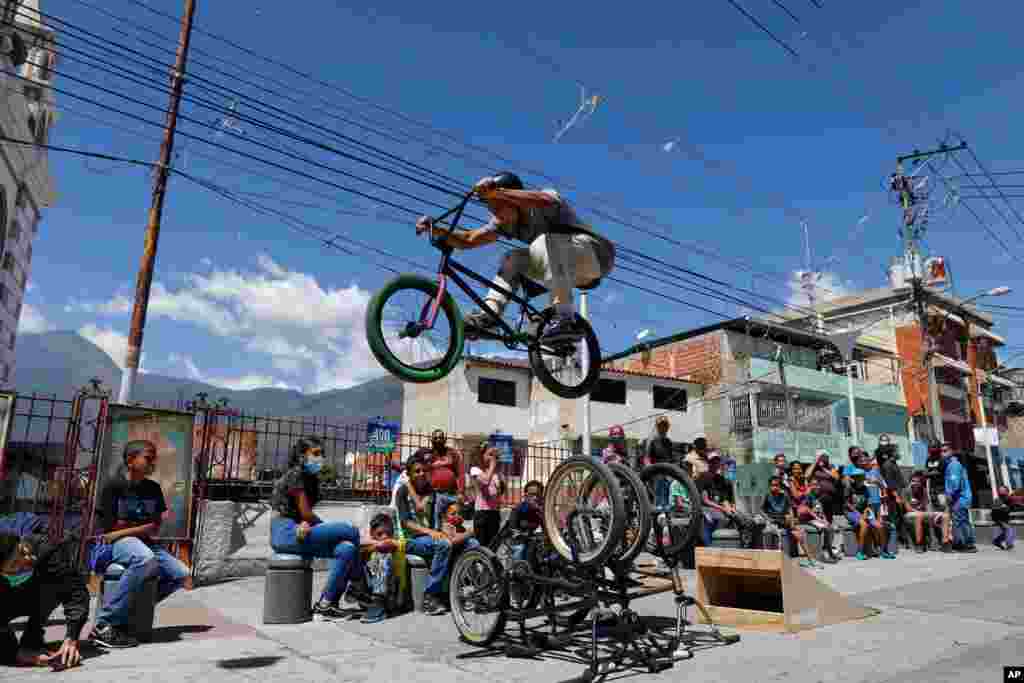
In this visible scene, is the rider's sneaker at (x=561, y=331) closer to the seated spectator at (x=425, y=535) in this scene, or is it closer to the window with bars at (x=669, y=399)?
the seated spectator at (x=425, y=535)

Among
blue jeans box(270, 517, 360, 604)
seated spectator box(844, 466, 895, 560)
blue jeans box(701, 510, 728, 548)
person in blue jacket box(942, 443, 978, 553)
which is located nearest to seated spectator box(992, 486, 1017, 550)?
person in blue jacket box(942, 443, 978, 553)

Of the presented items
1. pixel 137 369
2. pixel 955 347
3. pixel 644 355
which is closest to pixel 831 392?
pixel 644 355

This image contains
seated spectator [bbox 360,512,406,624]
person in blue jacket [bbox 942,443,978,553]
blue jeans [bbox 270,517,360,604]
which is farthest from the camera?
person in blue jacket [bbox 942,443,978,553]

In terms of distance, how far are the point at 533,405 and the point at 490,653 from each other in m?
27.5

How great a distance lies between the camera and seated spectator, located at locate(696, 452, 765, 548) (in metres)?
9.34

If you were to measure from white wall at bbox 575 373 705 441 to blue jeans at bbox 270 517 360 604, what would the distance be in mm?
24830

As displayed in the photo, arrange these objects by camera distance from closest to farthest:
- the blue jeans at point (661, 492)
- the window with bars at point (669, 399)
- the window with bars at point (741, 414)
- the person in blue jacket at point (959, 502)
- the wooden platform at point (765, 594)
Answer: the wooden platform at point (765, 594), the blue jeans at point (661, 492), the person in blue jacket at point (959, 502), the window with bars at point (741, 414), the window with bars at point (669, 399)

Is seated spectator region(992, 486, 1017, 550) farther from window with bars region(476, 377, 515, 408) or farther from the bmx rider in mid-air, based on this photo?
window with bars region(476, 377, 515, 408)

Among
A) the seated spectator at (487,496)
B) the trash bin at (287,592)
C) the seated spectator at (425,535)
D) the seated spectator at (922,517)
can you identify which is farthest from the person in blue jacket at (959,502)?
the trash bin at (287,592)

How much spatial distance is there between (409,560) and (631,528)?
2.88 metres

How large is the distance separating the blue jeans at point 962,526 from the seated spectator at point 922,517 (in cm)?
17

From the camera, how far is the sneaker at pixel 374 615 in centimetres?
682

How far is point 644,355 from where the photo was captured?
3706 cm

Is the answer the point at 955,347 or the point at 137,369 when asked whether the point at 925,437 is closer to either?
the point at 955,347
